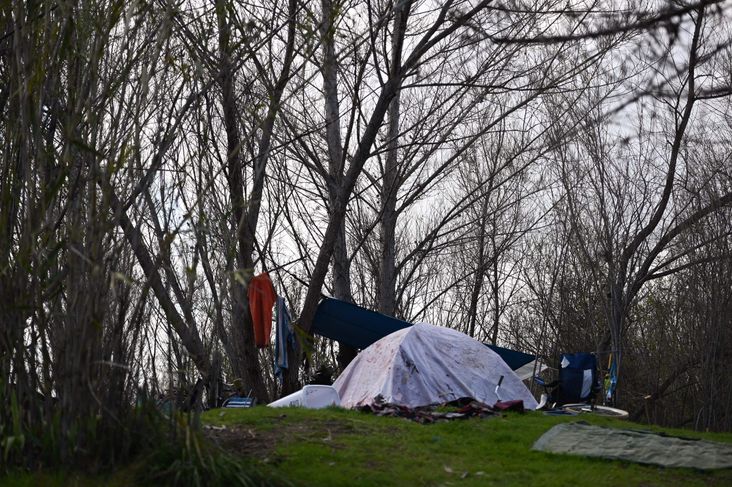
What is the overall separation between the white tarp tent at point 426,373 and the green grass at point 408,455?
2.49m

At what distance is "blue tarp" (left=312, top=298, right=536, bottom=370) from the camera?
11.6m

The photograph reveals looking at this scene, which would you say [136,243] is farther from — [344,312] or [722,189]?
[722,189]

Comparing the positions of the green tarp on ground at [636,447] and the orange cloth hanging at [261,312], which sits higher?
the orange cloth hanging at [261,312]

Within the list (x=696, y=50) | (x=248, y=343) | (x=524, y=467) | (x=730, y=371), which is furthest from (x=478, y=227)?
(x=524, y=467)

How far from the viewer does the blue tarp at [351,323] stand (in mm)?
11586

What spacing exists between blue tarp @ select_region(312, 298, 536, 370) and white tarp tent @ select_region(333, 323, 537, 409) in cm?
123

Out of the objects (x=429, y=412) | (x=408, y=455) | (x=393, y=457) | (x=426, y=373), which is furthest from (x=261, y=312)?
(x=393, y=457)

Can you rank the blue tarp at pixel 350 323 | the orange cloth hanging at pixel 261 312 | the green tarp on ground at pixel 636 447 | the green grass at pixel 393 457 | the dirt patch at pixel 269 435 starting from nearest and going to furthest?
the green grass at pixel 393 457, the dirt patch at pixel 269 435, the green tarp on ground at pixel 636 447, the orange cloth hanging at pixel 261 312, the blue tarp at pixel 350 323

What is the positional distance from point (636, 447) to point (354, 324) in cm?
607

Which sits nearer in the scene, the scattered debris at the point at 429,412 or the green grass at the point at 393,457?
the green grass at the point at 393,457

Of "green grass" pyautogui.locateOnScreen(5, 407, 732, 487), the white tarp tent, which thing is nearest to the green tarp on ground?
"green grass" pyautogui.locateOnScreen(5, 407, 732, 487)

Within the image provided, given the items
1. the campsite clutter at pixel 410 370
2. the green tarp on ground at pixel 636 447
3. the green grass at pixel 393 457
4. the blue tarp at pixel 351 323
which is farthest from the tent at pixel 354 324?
the green tarp on ground at pixel 636 447

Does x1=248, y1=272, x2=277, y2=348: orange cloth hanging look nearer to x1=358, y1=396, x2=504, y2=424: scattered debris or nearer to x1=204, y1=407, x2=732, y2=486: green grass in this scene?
x1=358, y1=396, x2=504, y2=424: scattered debris

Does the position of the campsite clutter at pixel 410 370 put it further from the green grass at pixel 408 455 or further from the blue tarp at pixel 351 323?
the green grass at pixel 408 455
